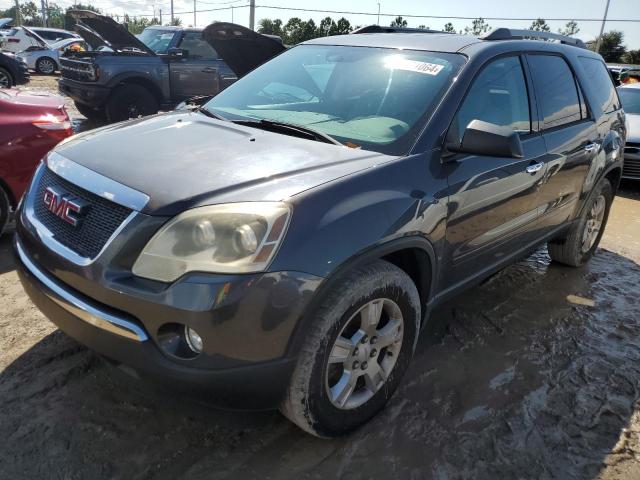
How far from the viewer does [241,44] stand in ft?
17.9

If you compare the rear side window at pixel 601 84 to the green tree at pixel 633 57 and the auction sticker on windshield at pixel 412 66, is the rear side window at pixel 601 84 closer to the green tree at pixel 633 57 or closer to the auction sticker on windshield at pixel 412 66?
the auction sticker on windshield at pixel 412 66

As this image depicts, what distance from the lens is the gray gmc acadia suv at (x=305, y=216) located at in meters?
1.91

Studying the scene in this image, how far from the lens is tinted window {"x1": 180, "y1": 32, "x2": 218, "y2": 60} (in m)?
9.91

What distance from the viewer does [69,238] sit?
2186 mm

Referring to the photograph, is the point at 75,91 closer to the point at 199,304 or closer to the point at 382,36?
the point at 382,36

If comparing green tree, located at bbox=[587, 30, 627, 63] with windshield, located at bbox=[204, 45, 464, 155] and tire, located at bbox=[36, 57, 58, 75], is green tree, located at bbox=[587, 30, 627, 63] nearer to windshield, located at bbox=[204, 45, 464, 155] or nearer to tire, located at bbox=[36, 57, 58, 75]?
tire, located at bbox=[36, 57, 58, 75]

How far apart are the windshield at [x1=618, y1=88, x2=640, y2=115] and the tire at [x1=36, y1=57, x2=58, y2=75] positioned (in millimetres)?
19145

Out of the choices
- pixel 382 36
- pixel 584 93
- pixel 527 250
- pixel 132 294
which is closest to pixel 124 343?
pixel 132 294

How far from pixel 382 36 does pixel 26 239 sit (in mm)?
2383

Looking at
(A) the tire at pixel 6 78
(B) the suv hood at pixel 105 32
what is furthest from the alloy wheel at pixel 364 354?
(A) the tire at pixel 6 78

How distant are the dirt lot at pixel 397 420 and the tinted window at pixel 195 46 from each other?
7417 millimetres

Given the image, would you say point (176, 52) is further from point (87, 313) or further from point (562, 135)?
point (87, 313)

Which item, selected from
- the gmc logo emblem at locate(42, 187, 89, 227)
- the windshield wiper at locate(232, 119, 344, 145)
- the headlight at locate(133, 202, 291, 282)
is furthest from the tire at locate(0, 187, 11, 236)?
the headlight at locate(133, 202, 291, 282)

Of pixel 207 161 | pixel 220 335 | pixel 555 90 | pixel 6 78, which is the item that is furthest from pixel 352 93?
pixel 6 78
